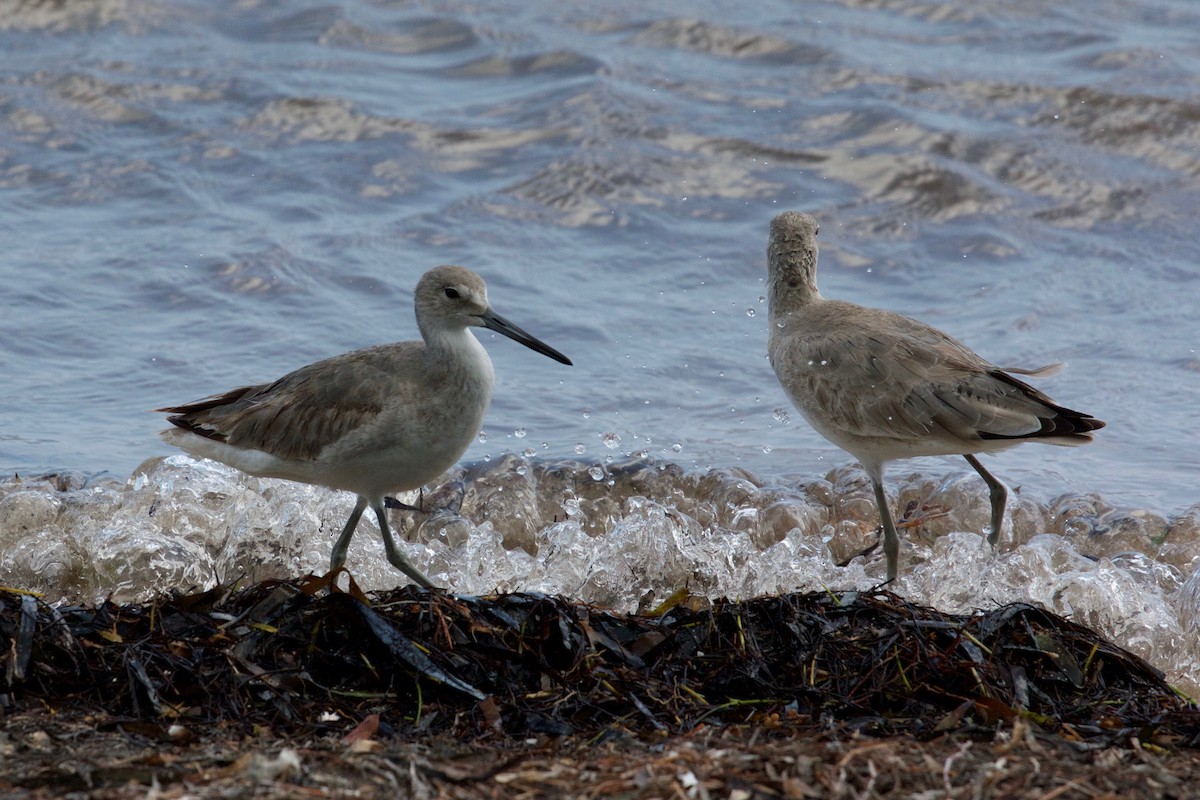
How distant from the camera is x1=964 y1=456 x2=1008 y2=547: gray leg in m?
6.46

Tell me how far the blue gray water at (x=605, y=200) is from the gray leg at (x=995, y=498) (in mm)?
744

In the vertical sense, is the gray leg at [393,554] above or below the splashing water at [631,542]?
above

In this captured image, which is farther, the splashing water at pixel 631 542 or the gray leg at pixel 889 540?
the gray leg at pixel 889 540

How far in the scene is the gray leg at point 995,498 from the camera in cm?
646

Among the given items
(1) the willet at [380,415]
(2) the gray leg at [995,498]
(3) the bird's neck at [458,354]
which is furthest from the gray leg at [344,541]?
(2) the gray leg at [995,498]

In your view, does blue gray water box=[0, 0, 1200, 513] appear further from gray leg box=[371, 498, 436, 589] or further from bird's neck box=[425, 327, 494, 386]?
bird's neck box=[425, 327, 494, 386]

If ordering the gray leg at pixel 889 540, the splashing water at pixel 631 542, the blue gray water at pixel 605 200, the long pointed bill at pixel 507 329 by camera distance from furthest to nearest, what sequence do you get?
the blue gray water at pixel 605 200, the gray leg at pixel 889 540, the splashing water at pixel 631 542, the long pointed bill at pixel 507 329

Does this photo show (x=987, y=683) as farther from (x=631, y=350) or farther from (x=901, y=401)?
(x=631, y=350)

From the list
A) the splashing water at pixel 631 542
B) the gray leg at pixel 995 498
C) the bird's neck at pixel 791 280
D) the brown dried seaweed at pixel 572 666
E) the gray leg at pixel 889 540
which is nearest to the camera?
the brown dried seaweed at pixel 572 666

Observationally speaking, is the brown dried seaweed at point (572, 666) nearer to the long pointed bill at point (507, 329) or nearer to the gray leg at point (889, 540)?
the long pointed bill at point (507, 329)

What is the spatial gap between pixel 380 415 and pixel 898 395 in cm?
214

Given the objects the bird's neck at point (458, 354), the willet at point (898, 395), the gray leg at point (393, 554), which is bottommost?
the gray leg at point (393, 554)

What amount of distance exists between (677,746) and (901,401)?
8.69 feet

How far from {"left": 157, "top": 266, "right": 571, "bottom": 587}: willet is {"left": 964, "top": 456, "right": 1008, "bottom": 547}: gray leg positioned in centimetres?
217
